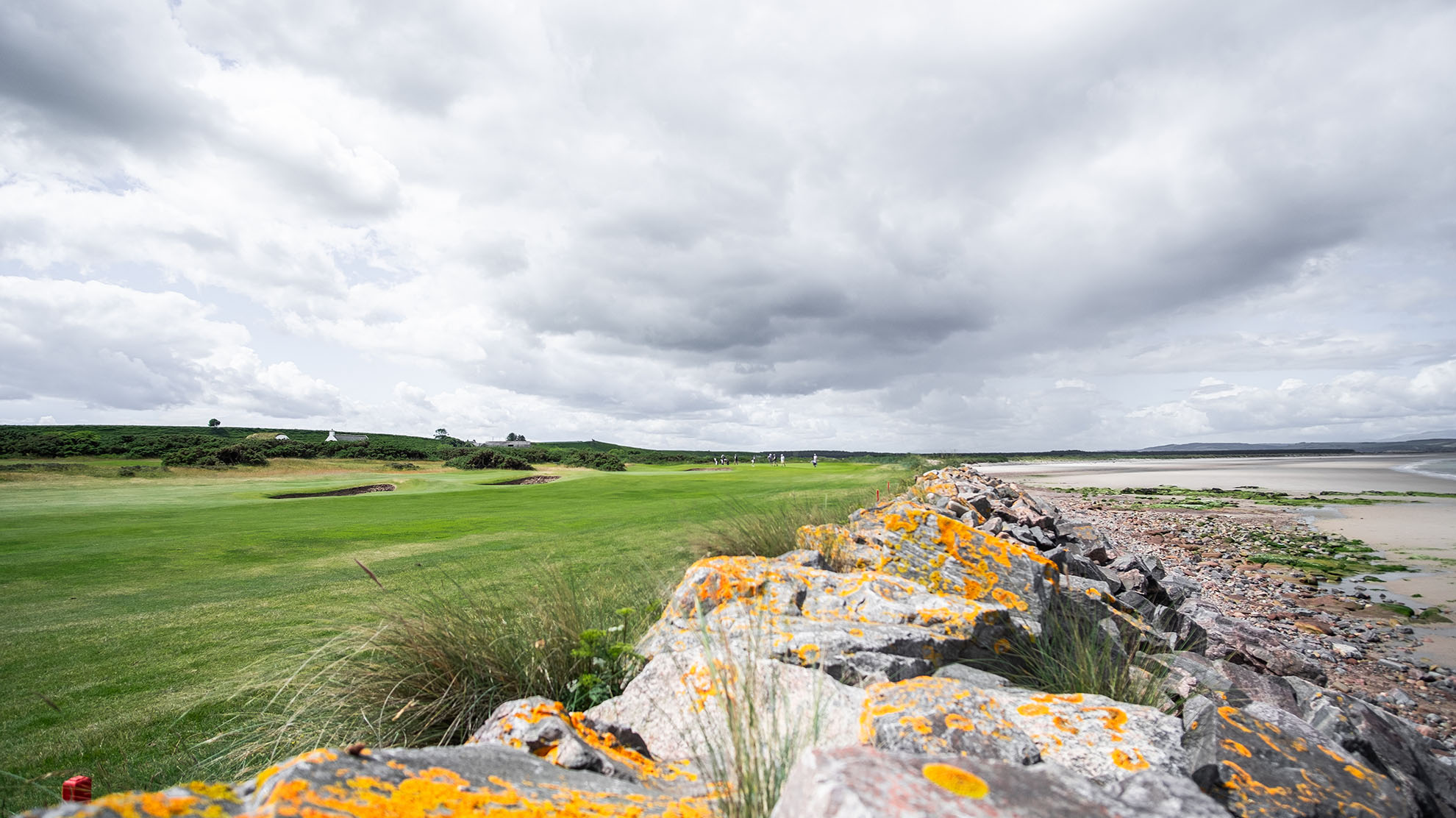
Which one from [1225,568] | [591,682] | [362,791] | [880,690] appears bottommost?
[1225,568]

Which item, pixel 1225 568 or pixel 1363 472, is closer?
pixel 1225 568

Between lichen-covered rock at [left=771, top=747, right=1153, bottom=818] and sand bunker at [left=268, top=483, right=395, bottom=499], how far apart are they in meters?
32.3

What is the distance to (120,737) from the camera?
15.1 ft

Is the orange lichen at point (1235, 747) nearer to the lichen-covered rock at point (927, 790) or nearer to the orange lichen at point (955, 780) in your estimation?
the lichen-covered rock at point (927, 790)

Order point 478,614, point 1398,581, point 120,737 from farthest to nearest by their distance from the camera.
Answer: point 1398,581, point 478,614, point 120,737

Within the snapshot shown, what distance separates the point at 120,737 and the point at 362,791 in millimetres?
4369

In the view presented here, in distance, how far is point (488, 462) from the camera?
53.9 meters

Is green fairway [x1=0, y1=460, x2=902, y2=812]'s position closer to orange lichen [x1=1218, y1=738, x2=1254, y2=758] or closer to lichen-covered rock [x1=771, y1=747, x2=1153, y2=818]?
lichen-covered rock [x1=771, y1=747, x2=1153, y2=818]

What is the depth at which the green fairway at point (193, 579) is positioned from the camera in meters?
4.72

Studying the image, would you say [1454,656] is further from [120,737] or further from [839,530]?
[120,737]

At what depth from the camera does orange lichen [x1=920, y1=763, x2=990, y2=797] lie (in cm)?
195

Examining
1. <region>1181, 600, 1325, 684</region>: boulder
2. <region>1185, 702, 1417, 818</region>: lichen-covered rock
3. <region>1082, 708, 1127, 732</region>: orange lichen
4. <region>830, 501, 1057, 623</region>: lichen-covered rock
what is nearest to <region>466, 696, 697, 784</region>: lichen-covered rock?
<region>1082, 708, 1127, 732</region>: orange lichen

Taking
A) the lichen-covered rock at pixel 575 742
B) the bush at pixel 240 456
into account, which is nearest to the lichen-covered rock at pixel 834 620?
the lichen-covered rock at pixel 575 742

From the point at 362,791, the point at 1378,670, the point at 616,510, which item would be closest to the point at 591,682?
the point at 362,791
